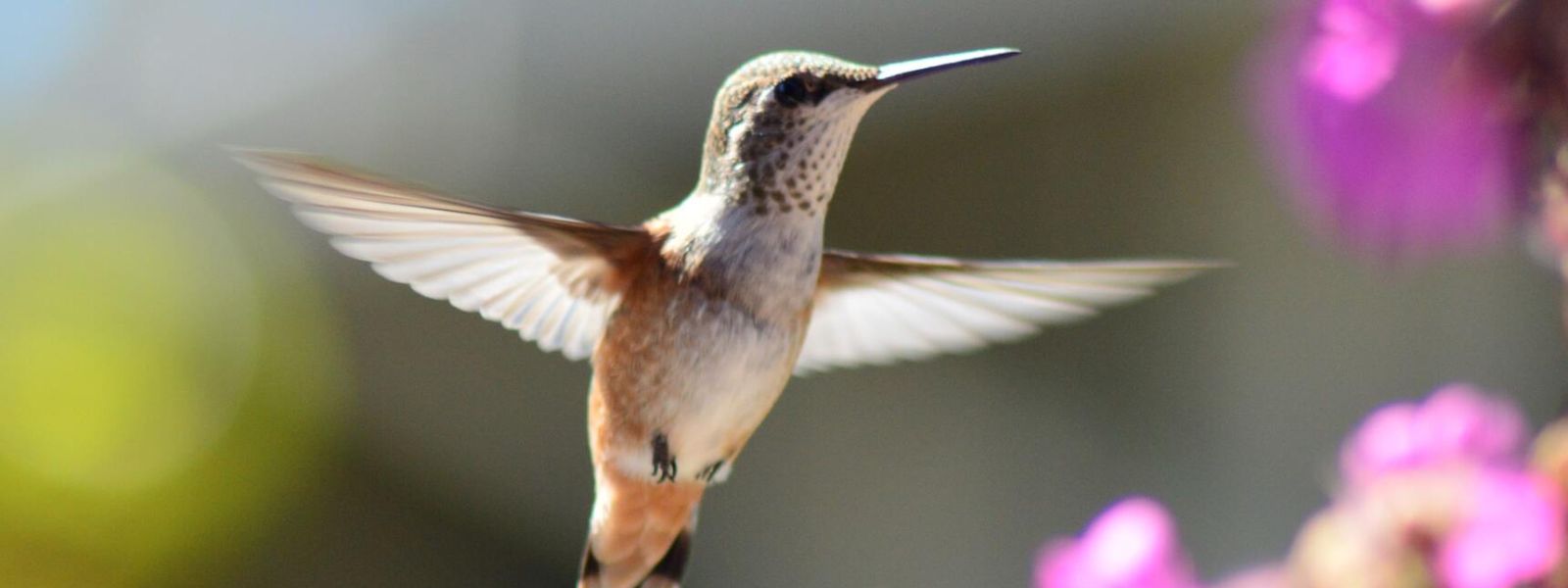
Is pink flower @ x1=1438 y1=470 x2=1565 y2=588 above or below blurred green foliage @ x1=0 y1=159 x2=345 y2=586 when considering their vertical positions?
above

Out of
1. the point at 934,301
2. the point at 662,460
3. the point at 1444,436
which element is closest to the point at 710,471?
the point at 662,460

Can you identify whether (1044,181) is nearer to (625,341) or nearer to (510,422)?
(510,422)

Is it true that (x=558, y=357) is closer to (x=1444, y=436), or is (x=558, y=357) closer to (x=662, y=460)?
(x=662, y=460)

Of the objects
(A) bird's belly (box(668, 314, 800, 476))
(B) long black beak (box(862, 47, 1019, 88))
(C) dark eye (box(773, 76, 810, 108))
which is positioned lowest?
(A) bird's belly (box(668, 314, 800, 476))

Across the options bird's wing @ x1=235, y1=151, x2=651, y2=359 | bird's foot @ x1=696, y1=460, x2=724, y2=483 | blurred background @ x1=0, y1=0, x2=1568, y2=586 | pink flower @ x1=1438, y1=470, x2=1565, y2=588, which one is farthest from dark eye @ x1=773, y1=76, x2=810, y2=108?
blurred background @ x1=0, y1=0, x2=1568, y2=586

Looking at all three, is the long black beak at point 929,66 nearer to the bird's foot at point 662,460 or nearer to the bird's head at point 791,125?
the bird's head at point 791,125

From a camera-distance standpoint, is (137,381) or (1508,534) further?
(137,381)

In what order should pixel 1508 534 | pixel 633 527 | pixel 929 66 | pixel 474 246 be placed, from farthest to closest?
pixel 633 527
pixel 474 246
pixel 929 66
pixel 1508 534

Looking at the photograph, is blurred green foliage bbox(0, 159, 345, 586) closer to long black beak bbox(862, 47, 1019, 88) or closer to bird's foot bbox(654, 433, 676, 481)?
bird's foot bbox(654, 433, 676, 481)
